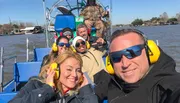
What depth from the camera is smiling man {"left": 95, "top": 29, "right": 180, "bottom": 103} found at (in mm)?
1748

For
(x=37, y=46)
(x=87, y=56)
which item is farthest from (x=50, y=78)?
(x=37, y=46)

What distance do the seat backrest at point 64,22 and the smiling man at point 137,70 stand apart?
5.14 m

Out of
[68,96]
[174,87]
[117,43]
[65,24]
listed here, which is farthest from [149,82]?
[65,24]

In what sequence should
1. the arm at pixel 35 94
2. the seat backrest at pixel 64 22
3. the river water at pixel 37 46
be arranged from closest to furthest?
the arm at pixel 35 94, the seat backrest at pixel 64 22, the river water at pixel 37 46

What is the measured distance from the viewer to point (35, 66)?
521 cm

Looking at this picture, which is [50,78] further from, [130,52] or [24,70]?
[24,70]

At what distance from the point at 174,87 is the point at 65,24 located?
5.68 metres

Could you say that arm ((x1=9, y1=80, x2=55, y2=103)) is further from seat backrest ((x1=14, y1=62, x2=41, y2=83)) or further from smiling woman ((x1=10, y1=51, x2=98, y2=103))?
seat backrest ((x1=14, y1=62, x2=41, y2=83))

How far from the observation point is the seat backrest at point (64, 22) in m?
7.10

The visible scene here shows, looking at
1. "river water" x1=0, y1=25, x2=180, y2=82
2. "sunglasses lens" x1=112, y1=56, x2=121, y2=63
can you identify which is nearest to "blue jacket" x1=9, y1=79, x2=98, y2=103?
"sunglasses lens" x1=112, y1=56, x2=121, y2=63

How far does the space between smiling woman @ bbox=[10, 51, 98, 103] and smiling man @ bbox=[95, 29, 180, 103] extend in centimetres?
38

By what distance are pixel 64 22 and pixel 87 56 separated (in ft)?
10.9

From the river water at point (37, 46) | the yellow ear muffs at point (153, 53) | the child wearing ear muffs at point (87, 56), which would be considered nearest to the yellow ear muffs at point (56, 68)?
the yellow ear muffs at point (153, 53)

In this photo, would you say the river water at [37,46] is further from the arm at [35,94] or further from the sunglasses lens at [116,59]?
the sunglasses lens at [116,59]
